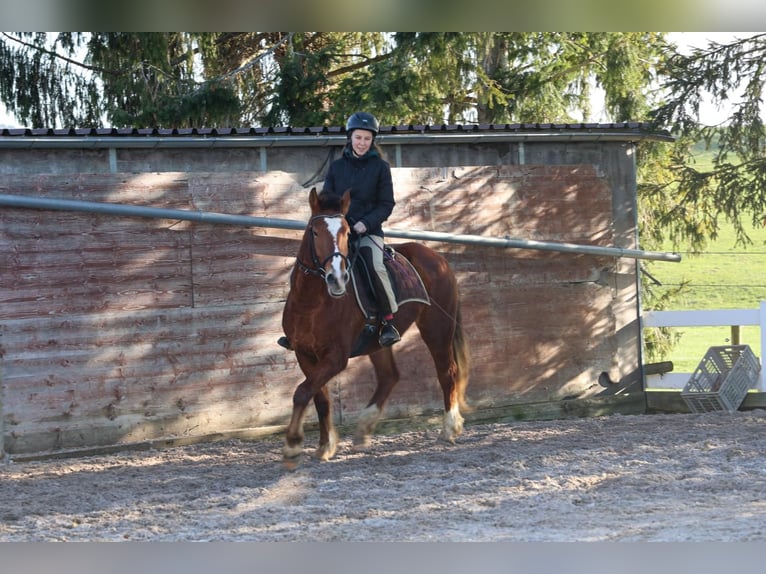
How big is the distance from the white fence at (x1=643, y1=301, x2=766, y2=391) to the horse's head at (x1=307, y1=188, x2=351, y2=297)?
16.2 ft

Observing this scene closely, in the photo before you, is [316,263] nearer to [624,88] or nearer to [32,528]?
[32,528]

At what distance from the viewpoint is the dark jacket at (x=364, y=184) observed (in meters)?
7.78

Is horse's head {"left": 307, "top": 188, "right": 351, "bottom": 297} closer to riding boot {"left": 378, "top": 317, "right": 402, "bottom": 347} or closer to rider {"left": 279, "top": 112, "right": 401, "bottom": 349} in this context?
rider {"left": 279, "top": 112, "right": 401, "bottom": 349}

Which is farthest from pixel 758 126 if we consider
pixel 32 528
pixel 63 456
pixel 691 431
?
pixel 32 528

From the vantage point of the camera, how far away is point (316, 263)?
7.11m

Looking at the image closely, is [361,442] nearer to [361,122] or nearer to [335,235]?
[335,235]

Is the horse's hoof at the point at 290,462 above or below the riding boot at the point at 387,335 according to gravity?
below

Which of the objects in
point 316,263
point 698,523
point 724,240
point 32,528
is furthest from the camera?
point 724,240

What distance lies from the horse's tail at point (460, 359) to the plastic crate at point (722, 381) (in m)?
2.62

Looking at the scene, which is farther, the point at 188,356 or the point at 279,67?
the point at 279,67

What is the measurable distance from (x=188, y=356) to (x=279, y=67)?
9.47m

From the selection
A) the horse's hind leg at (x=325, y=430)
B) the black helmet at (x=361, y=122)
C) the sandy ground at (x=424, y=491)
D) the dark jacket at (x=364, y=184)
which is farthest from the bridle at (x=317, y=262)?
the sandy ground at (x=424, y=491)

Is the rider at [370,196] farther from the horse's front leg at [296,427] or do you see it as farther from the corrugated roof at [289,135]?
the corrugated roof at [289,135]

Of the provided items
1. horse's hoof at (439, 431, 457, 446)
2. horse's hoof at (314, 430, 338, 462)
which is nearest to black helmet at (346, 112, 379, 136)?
horse's hoof at (314, 430, 338, 462)
